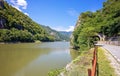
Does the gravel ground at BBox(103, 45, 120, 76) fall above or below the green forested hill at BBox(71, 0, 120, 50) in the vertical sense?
below

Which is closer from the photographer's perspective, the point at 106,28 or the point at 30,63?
the point at 30,63

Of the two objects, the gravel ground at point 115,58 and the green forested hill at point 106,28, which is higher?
the green forested hill at point 106,28

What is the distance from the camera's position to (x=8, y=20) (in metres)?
141

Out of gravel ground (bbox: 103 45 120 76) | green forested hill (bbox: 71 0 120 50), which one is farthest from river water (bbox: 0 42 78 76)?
gravel ground (bbox: 103 45 120 76)

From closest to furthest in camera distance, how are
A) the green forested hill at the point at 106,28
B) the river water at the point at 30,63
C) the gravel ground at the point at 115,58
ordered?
the gravel ground at the point at 115,58, the river water at the point at 30,63, the green forested hill at the point at 106,28

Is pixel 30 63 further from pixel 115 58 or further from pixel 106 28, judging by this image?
pixel 106 28

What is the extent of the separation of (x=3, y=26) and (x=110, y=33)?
105763 mm

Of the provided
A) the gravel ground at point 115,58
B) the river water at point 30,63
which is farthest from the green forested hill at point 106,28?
the gravel ground at point 115,58

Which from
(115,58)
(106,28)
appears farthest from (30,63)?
(106,28)

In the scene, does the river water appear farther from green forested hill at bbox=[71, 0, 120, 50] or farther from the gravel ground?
the gravel ground

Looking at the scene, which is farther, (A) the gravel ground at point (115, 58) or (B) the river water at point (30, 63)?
(B) the river water at point (30, 63)

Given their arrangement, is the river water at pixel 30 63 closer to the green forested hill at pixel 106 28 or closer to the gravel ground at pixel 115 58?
the green forested hill at pixel 106 28

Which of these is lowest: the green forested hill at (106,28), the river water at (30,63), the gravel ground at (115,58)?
the river water at (30,63)

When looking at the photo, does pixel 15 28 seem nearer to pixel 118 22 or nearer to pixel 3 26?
pixel 3 26
